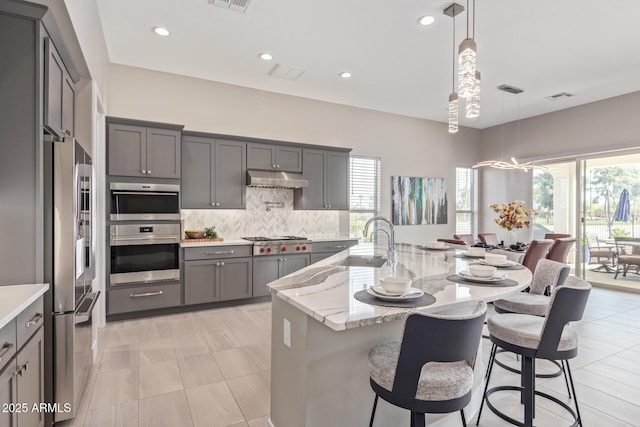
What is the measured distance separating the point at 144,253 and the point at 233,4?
2.95 m

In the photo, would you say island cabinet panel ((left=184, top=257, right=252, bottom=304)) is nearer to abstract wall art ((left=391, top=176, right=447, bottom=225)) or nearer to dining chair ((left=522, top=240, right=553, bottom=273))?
abstract wall art ((left=391, top=176, right=447, bottom=225))

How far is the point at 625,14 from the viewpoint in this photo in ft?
11.2

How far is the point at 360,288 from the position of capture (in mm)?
1959

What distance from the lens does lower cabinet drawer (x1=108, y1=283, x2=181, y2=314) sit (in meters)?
4.14

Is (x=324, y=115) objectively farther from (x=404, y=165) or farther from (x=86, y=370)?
(x=86, y=370)

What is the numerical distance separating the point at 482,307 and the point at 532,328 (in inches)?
31.5

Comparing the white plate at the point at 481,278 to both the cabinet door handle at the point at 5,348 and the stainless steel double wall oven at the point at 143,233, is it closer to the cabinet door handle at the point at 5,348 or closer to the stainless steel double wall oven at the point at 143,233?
the cabinet door handle at the point at 5,348

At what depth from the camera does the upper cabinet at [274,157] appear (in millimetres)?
5152

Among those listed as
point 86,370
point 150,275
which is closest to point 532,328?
point 86,370

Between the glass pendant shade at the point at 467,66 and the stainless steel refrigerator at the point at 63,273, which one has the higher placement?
the glass pendant shade at the point at 467,66

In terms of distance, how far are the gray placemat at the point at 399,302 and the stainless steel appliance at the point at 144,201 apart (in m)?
3.40

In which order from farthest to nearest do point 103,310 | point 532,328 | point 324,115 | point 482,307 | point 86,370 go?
1. point 324,115
2. point 103,310
3. point 86,370
4. point 532,328
5. point 482,307

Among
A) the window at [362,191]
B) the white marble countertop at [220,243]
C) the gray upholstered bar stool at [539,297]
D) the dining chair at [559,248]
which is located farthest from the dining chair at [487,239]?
the white marble countertop at [220,243]

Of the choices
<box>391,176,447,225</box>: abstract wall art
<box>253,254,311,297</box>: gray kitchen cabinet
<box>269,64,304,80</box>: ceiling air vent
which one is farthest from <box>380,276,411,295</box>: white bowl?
<box>391,176,447,225</box>: abstract wall art
